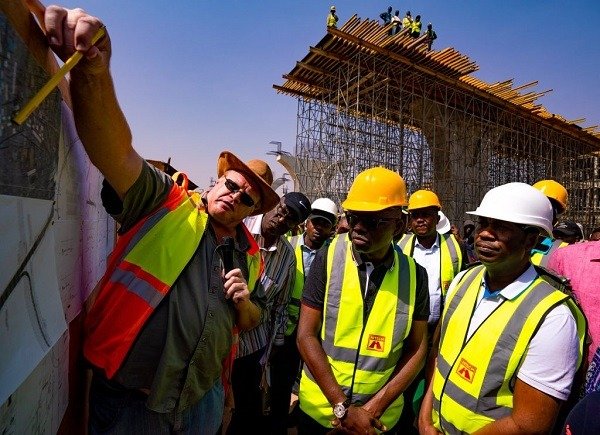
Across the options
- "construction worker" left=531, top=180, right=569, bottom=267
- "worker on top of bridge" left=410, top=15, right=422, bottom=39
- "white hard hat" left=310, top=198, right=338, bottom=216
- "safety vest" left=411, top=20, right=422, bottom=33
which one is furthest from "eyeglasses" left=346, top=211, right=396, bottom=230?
"safety vest" left=411, top=20, right=422, bottom=33

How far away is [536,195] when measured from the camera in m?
1.93

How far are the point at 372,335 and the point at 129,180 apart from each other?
145 cm

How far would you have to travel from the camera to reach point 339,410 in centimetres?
194

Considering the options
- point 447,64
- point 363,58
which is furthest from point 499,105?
point 363,58

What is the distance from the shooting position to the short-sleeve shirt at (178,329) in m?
1.31

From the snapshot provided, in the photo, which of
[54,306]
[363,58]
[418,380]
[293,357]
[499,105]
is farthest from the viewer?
[499,105]

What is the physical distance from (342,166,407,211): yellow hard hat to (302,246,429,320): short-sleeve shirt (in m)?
0.27

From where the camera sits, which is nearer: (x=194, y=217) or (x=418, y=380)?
(x=194, y=217)

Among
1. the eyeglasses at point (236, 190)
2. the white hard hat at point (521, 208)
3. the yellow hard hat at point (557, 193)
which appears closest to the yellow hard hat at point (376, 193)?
the white hard hat at point (521, 208)

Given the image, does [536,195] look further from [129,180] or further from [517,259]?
[129,180]

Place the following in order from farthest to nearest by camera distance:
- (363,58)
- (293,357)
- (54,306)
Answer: (363,58), (293,357), (54,306)

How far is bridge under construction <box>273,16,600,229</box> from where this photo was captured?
14742 millimetres

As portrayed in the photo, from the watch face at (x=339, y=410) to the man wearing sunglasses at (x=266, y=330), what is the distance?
116 centimetres

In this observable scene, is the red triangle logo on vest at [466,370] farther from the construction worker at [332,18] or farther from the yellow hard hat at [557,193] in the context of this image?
the construction worker at [332,18]
